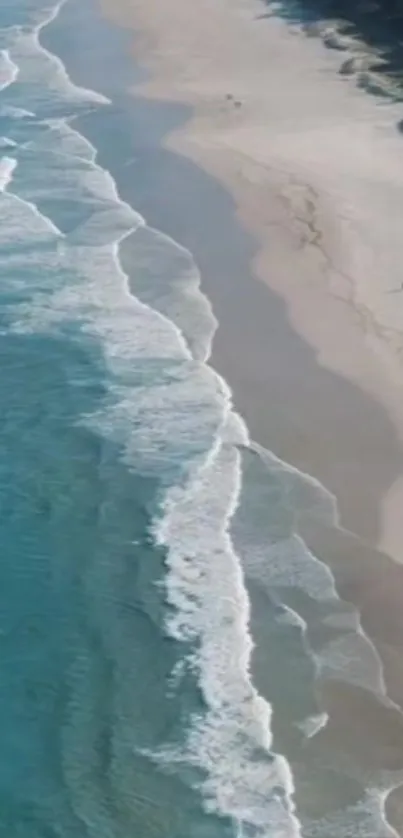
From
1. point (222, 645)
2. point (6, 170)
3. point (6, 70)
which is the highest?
point (222, 645)

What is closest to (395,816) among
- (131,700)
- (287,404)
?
(131,700)

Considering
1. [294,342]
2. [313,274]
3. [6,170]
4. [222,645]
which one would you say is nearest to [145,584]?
[222,645]

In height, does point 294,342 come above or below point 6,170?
above

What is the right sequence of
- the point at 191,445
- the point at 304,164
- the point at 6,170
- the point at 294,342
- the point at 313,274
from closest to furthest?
the point at 191,445
the point at 294,342
the point at 313,274
the point at 304,164
the point at 6,170

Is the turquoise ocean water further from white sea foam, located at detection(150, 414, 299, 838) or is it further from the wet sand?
the wet sand

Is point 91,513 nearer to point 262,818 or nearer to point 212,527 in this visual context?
point 212,527

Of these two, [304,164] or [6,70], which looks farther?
[6,70]

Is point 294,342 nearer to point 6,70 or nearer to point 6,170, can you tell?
point 6,170

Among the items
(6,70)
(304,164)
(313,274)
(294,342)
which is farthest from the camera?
(6,70)

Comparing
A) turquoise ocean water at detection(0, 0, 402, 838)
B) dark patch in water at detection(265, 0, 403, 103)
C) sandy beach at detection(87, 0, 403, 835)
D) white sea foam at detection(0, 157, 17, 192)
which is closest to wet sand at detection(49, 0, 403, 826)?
sandy beach at detection(87, 0, 403, 835)
